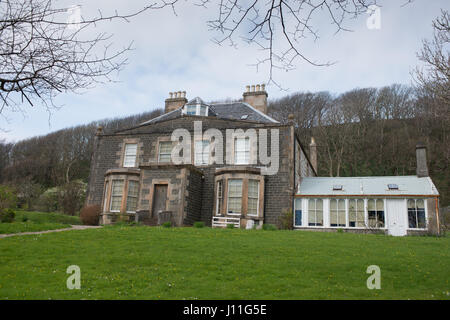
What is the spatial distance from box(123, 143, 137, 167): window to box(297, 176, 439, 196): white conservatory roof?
10461mm

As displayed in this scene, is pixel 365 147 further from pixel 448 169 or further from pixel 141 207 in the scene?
pixel 141 207

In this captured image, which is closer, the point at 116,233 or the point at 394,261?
the point at 394,261

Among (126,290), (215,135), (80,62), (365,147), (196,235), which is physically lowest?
(126,290)

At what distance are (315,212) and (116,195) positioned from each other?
11.4 m

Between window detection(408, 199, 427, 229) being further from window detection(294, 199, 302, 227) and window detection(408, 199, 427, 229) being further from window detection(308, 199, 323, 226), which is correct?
window detection(294, 199, 302, 227)

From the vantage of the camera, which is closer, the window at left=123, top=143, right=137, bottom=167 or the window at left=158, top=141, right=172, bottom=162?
the window at left=158, top=141, right=172, bottom=162

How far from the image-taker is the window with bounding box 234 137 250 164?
21.0 m

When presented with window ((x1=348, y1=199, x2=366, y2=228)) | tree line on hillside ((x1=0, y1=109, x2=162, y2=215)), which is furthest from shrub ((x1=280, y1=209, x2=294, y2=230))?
tree line on hillside ((x1=0, y1=109, x2=162, y2=215))

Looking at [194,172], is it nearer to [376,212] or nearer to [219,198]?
[219,198]

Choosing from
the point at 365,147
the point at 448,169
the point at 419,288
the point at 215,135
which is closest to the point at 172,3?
the point at 419,288

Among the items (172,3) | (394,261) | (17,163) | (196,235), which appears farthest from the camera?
(17,163)

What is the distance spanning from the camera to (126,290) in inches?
257

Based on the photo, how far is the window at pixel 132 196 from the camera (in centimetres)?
2109
